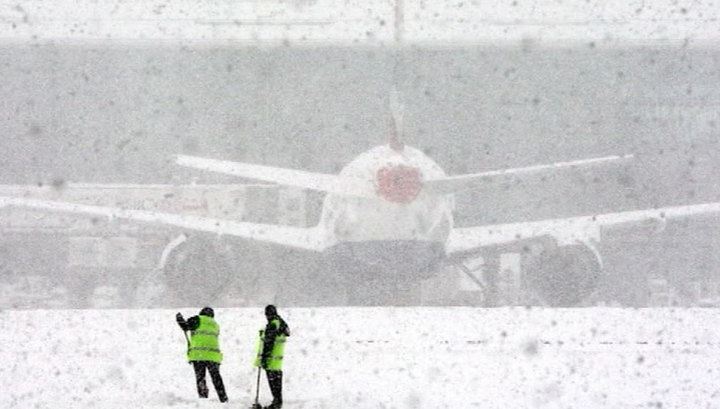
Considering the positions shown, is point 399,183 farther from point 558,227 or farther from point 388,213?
point 558,227

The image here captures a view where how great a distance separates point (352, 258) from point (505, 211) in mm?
21621

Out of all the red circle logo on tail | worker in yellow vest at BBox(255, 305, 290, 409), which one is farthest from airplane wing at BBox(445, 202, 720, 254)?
worker in yellow vest at BBox(255, 305, 290, 409)

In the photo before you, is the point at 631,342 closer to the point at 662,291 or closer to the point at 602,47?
the point at 662,291

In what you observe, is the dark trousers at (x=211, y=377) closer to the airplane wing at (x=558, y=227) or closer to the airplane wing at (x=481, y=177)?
the airplane wing at (x=481, y=177)

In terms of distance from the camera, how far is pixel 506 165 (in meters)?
46.8

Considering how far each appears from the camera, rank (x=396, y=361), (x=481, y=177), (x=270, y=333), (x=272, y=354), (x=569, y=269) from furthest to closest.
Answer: (x=569, y=269) → (x=481, y=177) → (x=396, y=361) → (x=272, y=354) → (x=270, y=333)

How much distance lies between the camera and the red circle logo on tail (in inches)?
766

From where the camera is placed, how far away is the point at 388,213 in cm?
2094

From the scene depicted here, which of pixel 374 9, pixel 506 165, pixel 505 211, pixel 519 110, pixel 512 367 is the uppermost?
pixel 374 9

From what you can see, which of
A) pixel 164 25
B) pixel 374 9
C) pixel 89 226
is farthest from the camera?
pixel 374 9

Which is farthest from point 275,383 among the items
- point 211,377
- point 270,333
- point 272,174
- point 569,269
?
point 569,269

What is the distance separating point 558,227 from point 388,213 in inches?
142

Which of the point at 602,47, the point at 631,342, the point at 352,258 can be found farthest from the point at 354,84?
the point at 631,342

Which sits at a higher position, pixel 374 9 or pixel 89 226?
pixel 374 9
